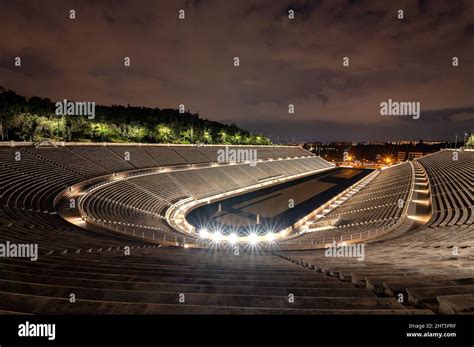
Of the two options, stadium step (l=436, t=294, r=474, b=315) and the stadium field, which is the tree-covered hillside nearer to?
the stadium field

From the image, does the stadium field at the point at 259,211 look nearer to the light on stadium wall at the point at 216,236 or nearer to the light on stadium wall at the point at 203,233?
the light on stadium wall at the point at 203,233

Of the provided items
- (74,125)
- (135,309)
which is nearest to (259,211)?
(135,309)

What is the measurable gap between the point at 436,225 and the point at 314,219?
11.9 meters

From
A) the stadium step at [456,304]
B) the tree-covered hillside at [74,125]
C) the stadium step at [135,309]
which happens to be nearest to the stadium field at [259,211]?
the stadium step at [135,309]

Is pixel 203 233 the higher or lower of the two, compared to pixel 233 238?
higher

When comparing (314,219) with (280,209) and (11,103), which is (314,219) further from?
(11,103)

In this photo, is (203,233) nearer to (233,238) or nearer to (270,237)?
(233,238)

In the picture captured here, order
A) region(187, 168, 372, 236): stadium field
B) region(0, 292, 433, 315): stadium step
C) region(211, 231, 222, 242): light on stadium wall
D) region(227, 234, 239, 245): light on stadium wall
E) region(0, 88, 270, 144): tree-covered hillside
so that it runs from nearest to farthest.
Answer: region(0, 292, 433, 315): stadium step, region(227, 234, 239, 245): light on stadium wall, region(211, 231, 222, 242): light on stadium wall, region(187, 168, 372, 236): stadium field, region(0, 88, 270, 144): tree-covered hillside

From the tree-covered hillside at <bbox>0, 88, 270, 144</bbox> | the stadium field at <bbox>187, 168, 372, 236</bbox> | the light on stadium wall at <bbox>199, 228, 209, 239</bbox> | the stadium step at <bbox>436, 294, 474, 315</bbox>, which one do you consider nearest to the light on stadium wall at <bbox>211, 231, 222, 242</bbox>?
the light on stadium wall at <bbox>199, 228, 209, 239</bbox>

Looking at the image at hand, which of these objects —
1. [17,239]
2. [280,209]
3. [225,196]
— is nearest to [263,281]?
[17,239]

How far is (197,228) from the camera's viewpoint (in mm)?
22281

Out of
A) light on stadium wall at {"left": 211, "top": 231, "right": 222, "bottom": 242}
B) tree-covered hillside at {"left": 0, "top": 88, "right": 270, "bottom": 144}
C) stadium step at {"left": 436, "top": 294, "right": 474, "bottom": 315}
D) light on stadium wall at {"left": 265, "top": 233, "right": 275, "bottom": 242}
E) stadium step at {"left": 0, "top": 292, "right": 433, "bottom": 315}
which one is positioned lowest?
light on stadium wall at {"left": 265, "top": 233, "right": 275, "bottom": 242}

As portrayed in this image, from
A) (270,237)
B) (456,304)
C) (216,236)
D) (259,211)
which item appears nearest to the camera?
(456,304)

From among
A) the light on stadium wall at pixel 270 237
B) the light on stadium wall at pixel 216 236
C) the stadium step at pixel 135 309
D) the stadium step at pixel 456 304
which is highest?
the stadium step at pixel 456 304
